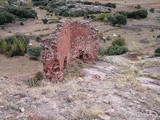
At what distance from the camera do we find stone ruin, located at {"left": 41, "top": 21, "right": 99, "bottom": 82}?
57.2 feet

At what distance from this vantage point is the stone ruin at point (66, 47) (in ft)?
57.2

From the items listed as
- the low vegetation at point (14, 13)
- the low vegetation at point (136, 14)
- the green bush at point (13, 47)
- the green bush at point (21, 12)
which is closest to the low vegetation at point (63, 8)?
the green bush at point (21, 12)

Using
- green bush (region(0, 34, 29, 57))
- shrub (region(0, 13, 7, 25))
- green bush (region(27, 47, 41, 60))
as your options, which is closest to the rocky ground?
green bush (region(27, 47, 41, 60))

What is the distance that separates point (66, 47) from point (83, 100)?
651 centimetres

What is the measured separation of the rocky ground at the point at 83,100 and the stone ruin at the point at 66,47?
30.5 inches

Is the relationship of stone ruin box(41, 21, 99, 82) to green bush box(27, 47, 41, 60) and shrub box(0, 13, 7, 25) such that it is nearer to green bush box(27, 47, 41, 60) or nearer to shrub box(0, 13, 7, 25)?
green bush box(27, 47, 41, 60)

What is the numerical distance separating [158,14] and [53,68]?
2082 inches

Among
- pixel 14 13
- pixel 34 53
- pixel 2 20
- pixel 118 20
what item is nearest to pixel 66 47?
pixel 34 53

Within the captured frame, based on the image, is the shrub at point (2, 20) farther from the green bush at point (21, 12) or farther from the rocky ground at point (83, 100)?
the rocky ground at point (83, 100)

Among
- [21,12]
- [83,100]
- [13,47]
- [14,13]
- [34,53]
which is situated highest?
[83,100]

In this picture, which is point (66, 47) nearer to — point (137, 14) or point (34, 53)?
point (34, 53)

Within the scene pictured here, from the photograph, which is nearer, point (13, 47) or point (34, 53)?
point (34, 53)

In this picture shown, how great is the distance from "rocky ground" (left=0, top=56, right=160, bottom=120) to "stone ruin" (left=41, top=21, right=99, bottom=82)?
0.78 m

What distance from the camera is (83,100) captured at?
14.1m
